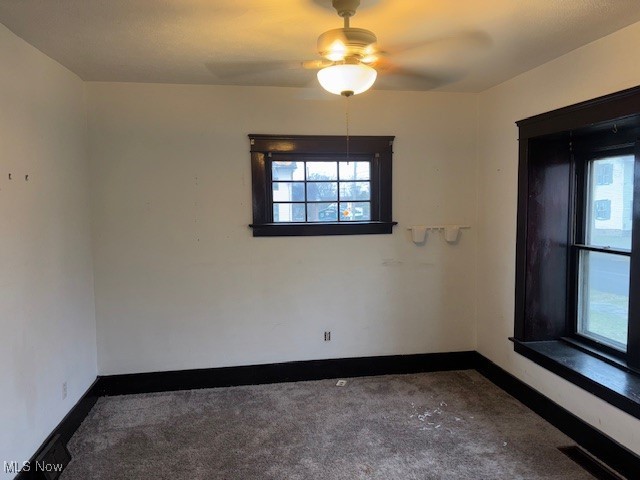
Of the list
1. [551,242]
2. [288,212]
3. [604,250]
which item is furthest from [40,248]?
[604,250]

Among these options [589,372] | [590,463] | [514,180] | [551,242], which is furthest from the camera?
[514,180]

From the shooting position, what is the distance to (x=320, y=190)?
3699 mm

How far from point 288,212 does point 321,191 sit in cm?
33

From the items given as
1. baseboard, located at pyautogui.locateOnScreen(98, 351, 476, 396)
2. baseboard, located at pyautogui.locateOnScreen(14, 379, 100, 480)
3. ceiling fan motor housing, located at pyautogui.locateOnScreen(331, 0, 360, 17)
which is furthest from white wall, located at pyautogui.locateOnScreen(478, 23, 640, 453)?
baseboard, located at pyautogui.locateOnScreen(14, 379, 100, 480)

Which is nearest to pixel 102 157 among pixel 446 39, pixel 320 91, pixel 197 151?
pixel 197 151

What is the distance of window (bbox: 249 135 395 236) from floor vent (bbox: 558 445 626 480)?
2.01 m

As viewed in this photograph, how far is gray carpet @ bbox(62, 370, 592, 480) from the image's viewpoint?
8.16 ft

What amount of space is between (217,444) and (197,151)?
2166 mm

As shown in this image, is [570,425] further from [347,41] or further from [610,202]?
[347,41]

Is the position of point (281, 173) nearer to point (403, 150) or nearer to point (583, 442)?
point (403, 150)

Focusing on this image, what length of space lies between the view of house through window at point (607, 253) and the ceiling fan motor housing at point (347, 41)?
1.88 meters

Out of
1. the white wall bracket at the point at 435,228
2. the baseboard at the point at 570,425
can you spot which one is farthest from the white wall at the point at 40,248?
the baseboard at the point at 570,425

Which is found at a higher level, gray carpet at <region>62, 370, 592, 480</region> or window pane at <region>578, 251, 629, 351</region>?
window pane at <region>578, 251, 629, 351</region>

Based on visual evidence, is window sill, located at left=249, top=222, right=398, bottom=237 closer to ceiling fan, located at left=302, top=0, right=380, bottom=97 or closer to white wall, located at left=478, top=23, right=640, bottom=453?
white wall, located at left=478, top=23, right=640, bottom=453
